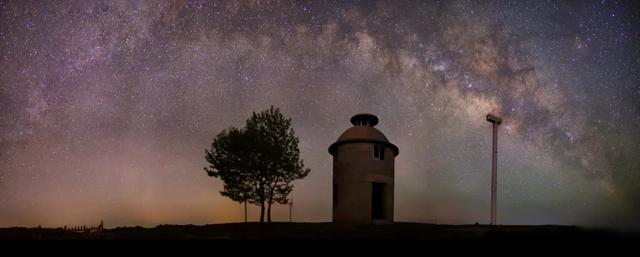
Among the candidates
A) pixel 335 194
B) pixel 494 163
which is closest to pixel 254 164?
pixel 335 194

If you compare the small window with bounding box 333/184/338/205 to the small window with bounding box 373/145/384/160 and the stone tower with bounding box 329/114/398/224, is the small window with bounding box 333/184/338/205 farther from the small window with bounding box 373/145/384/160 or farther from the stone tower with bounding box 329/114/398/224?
the small window with bounding box 373/145/384/160

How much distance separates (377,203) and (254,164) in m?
9.32

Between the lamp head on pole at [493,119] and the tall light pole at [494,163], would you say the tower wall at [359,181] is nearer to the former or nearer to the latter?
the tall light pole at [494,163]

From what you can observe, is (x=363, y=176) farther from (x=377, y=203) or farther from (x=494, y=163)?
(x=494, y=163)

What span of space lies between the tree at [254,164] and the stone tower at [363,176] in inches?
151

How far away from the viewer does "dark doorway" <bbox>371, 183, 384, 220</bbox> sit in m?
27.2

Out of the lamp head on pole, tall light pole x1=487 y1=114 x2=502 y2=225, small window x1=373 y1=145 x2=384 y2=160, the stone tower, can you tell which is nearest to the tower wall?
the stone tower

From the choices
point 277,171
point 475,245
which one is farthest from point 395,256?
point 277,171

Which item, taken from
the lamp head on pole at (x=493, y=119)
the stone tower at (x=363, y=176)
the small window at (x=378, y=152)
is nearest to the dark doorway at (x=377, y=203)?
the stone tower at (x=363, y=176)

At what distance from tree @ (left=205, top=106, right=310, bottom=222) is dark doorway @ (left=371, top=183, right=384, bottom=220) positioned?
5.89 m

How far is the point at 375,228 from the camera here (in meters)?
23.0

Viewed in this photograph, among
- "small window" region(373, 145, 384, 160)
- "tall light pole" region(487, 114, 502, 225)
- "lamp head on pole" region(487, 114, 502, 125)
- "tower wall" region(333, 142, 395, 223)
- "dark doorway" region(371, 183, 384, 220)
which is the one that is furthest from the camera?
"lamp head on pole" region(487, 114, 502, 125)

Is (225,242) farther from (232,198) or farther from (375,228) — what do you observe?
(232,198)

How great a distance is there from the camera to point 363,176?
25.9 metres
